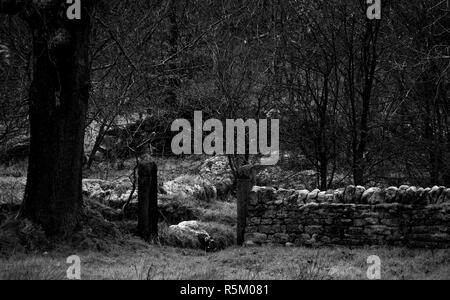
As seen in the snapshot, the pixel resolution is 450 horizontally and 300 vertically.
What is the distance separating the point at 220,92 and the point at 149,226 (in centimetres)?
747

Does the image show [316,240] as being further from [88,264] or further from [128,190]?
[128,190]

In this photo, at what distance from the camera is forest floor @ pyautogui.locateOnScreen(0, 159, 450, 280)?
25.0 feet

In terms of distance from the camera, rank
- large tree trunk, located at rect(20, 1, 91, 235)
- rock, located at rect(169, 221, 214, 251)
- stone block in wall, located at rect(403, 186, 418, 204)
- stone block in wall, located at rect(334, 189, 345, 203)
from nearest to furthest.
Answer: large tree trunk, located at rect(20, 1, 91, 235) < stone block in wall, located at rect(403, 186, 418, 204) < stone block in wall, located at rect(334, 189, 345, 203) < rock, located at rect(169, 221, 214, 251)

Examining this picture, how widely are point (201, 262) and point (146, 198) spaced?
240cm

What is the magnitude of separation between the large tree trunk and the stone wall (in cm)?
379

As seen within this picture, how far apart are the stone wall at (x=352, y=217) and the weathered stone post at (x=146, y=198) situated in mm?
1929

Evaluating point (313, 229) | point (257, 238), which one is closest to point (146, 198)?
point (257, 238)

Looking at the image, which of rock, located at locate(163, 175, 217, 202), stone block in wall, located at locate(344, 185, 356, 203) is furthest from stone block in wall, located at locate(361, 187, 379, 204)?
rock, located at locate(163, 175, 217, 202)

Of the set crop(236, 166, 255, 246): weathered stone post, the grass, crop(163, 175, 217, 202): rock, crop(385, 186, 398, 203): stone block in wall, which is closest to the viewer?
the grass

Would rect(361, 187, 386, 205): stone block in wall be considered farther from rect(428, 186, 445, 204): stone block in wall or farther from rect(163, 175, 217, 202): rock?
rect(163, 175, 217, 202): rock

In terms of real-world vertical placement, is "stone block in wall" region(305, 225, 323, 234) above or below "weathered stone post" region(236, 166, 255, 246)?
below

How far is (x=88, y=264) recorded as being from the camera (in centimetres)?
863

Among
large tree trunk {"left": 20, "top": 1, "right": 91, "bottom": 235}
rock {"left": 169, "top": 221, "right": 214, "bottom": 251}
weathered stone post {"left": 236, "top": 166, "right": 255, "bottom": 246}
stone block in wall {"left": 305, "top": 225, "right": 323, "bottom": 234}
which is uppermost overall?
large tree trunk {"left": 20, "top": 1, "right": 91, "bottom": 235}

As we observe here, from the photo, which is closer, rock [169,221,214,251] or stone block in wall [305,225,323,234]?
stone block in wall [305,225,323,234]
